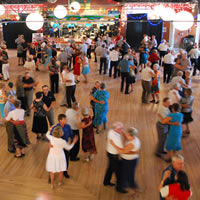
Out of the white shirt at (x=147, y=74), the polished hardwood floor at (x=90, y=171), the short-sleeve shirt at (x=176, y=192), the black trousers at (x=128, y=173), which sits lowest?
the polished hardwood floor at (x=90, y=171)

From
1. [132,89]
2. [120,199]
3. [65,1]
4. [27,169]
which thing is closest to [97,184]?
[120,199]

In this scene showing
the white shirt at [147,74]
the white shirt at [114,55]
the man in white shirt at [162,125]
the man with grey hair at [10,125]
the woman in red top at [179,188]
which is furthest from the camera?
the white shirt at [114,55]

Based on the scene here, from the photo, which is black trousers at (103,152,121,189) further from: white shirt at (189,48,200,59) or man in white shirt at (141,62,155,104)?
white shirt at (189,48,200,59)

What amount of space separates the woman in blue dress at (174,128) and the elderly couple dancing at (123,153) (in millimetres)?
1097

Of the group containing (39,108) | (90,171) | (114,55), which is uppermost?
(114,55)

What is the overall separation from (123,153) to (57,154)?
3.09 ft

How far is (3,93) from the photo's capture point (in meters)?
5.32

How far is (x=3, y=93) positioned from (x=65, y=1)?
1396 centimetres

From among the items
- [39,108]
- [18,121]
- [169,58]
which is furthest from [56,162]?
[169,58]

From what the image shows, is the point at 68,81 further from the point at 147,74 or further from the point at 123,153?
the point at 123,153

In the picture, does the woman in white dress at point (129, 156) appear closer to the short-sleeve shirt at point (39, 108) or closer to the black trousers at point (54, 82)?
the short-sleeve shirt at point (39, 108)

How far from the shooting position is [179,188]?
2.76 m

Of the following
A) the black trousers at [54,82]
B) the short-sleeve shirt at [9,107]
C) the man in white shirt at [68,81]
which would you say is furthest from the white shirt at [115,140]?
the black trousers at [54,82]

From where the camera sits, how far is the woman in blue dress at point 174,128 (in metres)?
4.25
